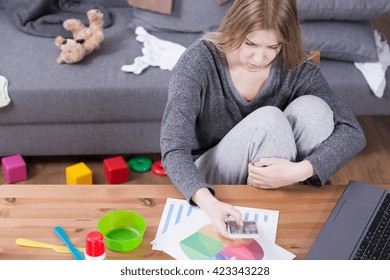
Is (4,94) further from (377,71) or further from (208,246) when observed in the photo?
(377,71)

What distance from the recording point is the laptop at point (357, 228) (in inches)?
55.0

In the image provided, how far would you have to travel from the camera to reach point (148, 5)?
8.67ft

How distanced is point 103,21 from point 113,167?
628 mm

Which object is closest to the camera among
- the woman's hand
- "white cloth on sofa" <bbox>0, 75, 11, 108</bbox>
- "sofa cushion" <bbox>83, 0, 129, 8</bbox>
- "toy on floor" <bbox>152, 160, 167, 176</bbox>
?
the woman's hand

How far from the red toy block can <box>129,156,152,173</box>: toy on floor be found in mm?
72

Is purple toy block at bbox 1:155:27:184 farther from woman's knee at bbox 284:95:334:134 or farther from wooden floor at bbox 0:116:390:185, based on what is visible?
woman's knee at bbox 284:95:334:134

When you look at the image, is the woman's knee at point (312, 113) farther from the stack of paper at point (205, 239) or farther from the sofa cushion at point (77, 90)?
the sofa cushion at point (77, 90)

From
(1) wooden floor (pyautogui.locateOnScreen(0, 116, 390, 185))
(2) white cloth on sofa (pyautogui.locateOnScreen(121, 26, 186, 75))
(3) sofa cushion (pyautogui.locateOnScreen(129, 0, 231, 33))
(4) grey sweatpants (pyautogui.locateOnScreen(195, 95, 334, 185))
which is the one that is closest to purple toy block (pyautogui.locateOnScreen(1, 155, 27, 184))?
(1) wooden floor (pyautogui.locateOnScreen(0, 116, 390, 185))

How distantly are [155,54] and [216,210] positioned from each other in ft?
3.93

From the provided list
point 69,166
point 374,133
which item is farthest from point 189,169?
point 374,133

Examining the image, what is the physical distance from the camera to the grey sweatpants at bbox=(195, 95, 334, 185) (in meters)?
1.61

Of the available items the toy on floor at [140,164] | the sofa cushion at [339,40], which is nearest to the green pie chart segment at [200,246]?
the toy on floor at [140,164]

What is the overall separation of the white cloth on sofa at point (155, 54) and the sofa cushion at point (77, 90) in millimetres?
24
